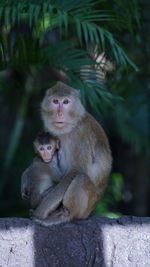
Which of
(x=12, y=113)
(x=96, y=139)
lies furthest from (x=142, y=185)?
(x=96, y=139)

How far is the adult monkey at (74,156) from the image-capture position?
5051 mm

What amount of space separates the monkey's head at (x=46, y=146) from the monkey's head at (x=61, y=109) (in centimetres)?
11

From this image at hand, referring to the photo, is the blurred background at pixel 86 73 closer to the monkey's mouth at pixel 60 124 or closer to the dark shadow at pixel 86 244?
the monkey's mouth at pixel 60 124

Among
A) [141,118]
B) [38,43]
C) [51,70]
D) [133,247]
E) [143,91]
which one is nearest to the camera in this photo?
[133,247]

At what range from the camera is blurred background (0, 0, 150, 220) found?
18.9ft

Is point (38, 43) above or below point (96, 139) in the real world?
above

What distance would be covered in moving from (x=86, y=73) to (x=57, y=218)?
191 centimetres

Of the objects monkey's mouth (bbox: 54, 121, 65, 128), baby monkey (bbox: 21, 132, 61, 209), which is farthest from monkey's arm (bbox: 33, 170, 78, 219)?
monkey's mouth (bbox: 54, 121, 65, 128)

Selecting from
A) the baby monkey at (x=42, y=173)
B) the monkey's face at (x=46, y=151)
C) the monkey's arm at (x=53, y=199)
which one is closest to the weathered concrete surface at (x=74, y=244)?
the monkey's arm at (x=53, y=199)

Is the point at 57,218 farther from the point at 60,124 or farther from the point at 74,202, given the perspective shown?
the point at 60,124

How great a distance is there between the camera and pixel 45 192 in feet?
17.1

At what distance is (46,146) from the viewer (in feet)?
17.3

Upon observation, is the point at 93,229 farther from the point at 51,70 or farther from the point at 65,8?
the point at 51,70

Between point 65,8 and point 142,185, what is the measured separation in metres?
5.98
